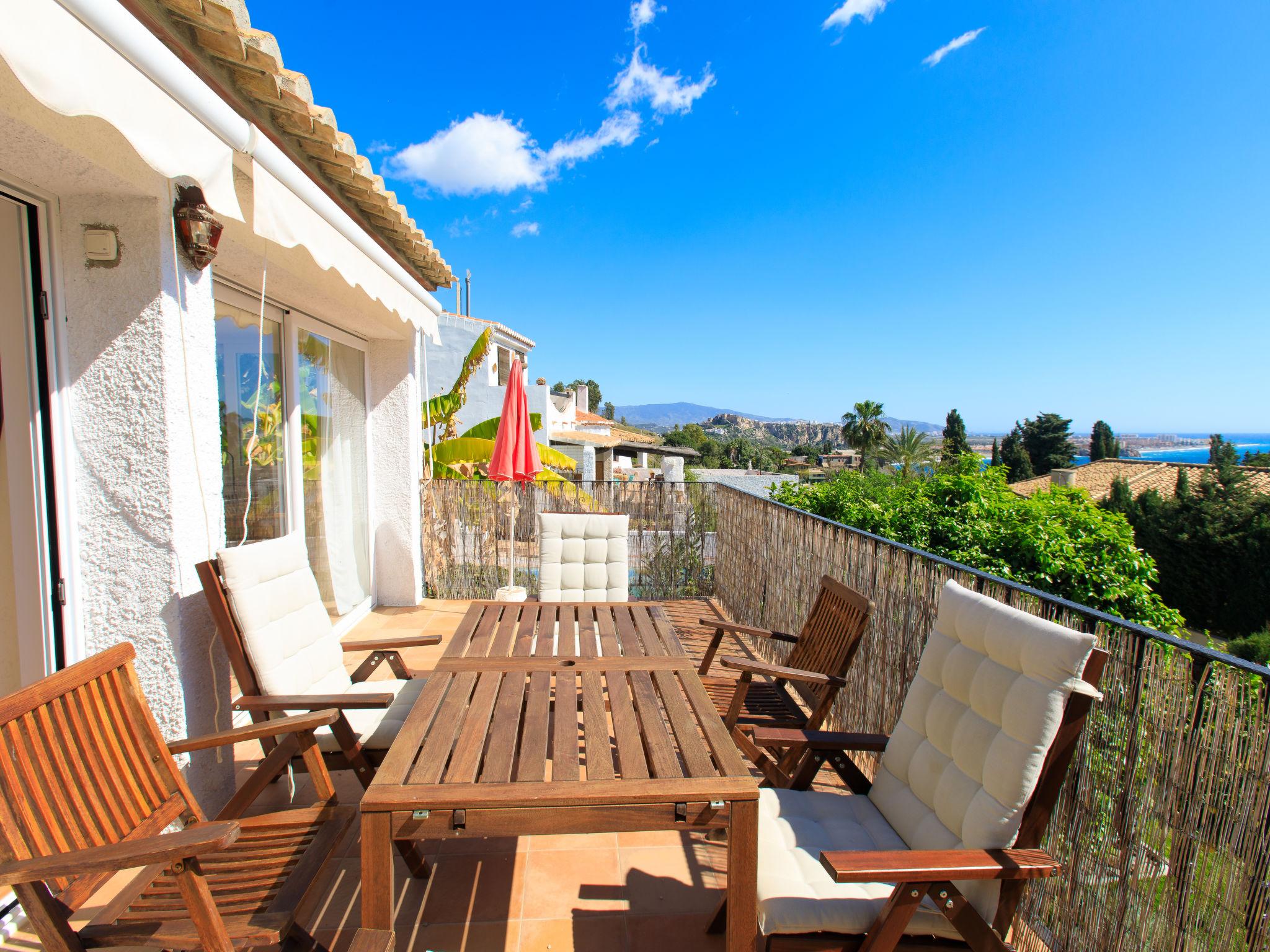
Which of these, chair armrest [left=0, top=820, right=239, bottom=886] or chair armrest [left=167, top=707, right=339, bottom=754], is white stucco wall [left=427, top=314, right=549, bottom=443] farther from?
chair armrest [left=0, top=820, right=239, bottom=886]

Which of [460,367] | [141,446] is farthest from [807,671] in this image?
[460,367]

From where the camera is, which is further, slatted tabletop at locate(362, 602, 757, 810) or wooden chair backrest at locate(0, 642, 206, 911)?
slatted tabletop at locate(362, 602, 757, 810)

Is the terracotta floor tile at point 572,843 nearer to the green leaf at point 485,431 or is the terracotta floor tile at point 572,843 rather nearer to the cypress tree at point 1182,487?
the green leaf at point 485,431

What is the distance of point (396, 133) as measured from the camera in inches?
718

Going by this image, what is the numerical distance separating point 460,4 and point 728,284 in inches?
1585

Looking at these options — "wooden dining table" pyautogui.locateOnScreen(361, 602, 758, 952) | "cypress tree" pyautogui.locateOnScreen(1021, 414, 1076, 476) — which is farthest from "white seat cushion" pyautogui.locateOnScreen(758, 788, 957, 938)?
"cypress tree" pyautogui.locateOnScreen(1021, 414, 1076, 476)

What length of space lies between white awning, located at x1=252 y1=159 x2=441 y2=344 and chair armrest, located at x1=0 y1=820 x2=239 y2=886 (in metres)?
2.29

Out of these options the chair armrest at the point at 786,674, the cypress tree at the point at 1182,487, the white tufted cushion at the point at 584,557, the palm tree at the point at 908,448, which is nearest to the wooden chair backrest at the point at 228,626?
the chair armrest at the point at 786,674

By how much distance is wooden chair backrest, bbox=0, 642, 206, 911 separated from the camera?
1641mm

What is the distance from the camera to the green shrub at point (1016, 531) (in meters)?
5.04

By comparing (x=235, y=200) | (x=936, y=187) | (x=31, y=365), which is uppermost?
(x=936, y=187)

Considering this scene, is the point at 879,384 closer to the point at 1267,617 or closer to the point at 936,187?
the point at 936,187

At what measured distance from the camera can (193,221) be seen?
9.13 feet

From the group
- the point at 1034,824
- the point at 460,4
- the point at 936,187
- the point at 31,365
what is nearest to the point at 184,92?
the point at 31,365
